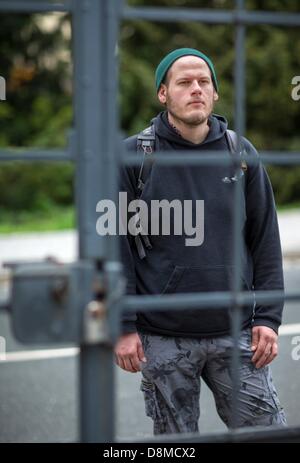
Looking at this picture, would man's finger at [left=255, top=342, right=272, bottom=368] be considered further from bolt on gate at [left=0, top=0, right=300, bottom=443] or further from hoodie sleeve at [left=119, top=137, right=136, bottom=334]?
bolt on gate at [left=0, top=0, right=300, bottom=443]

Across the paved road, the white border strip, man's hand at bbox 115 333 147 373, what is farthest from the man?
the white border strip

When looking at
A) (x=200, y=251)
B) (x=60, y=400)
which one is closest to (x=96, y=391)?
(x=200, y=251)

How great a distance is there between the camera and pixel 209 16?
5.87ft

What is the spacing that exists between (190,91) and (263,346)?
98cm

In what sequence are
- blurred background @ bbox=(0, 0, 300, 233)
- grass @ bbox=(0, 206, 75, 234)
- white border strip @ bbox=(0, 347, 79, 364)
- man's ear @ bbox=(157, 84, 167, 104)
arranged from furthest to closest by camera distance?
blurred background @ bbox=(0, 0, 300, 233) < grass @ bbox=(0, 206, 75, 234) < white border strip @ bbox=(0, 347, 79, 364) < man's ear @ bbox=(157, 84, 167, 104)

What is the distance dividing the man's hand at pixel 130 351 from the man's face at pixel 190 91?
0.82 metres

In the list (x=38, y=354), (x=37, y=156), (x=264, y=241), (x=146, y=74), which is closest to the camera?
(x=37, y=156)

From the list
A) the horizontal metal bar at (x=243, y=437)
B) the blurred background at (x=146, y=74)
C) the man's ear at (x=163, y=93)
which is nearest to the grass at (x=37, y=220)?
the blurred background at (x=146, y=74)

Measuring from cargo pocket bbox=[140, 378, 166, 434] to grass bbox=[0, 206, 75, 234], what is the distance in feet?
27.1

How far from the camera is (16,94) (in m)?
15.1

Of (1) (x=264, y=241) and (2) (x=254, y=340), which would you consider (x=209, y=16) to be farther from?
(2) (x=254, y=340)

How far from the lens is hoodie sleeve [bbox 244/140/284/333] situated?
2877 millimetres
